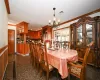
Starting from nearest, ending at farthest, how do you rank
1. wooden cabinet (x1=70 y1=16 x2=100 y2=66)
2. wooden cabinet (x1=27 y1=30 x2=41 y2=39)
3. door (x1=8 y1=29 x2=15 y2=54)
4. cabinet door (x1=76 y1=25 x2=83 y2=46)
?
wooden cabinet (x1=70 y1=16 x2=100 y2=66), cabinet door (x1=76 y1=25 x2=83 y2=46), door (x1=8 y1=29 x2=15 y2=54), wooden cabinet (x1=27 y1=30 x2=41 y2=39)

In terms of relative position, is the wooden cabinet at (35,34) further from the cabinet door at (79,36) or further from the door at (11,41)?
the cabinet door at (79,36)

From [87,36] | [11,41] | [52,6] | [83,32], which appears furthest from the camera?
[11,41]

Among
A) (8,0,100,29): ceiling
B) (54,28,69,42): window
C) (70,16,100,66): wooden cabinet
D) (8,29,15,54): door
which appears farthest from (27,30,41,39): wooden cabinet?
(70,16,100,66): wooden cabinet

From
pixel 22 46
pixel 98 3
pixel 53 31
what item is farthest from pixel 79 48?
pixel 22 46

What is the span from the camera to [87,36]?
3350 millimetres

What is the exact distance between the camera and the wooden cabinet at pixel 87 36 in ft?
9.82

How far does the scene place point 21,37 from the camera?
6719 mm

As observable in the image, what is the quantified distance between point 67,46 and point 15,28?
5521 mm

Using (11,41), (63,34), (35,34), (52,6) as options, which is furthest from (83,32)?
(35,34)

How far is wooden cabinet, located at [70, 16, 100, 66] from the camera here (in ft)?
9.82

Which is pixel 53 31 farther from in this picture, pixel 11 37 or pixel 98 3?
pixel 98 3

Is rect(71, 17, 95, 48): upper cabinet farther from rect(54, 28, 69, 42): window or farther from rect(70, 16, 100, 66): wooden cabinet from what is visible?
rect(54, 28, 69, 42): window

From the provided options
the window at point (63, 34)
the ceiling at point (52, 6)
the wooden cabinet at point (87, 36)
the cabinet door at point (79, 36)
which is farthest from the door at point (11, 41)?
the cabinet door at point (79, 36)

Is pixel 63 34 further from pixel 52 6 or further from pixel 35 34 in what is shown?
pixel 35 34
